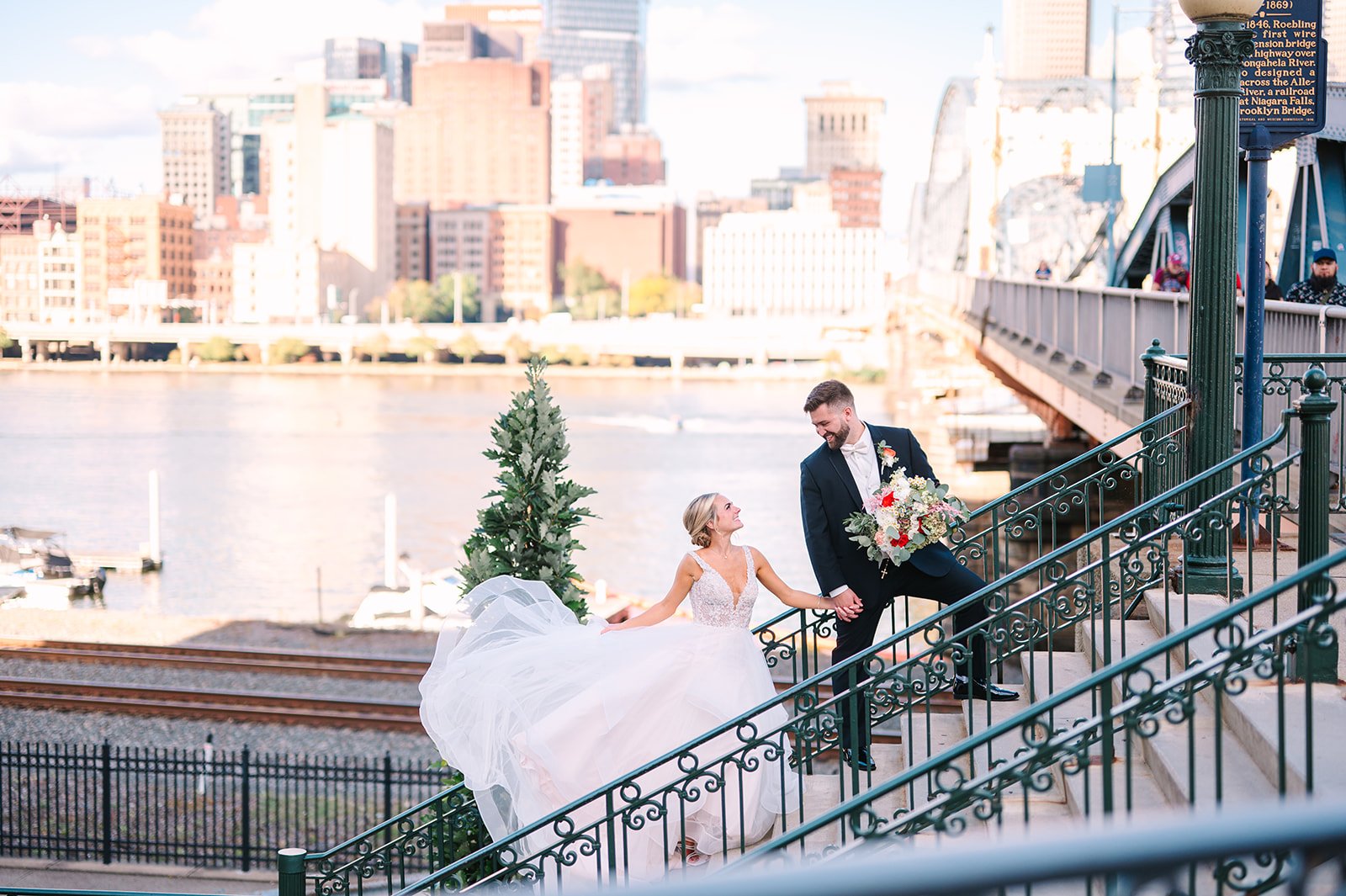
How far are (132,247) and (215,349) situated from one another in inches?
1159

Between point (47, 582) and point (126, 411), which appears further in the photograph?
point (126, 411)

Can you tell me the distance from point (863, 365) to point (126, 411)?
6162 cm

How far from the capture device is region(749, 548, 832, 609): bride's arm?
22.5 ft

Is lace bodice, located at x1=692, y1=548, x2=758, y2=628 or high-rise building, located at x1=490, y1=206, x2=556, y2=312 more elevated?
high-rise building, located at x1=490, y1=206, x2=556, y2=312

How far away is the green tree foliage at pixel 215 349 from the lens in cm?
13200

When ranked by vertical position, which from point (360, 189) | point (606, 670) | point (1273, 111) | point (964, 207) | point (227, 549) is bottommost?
point (227, 549)

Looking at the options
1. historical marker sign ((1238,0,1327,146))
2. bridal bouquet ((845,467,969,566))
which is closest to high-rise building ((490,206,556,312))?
historical marker sign ((1238,0,1327,146))

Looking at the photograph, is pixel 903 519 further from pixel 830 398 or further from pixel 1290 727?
pixel 1290 727

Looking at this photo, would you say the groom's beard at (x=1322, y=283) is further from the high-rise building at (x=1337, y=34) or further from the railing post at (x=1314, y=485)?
the high-rise building at (x=1337, y=34)

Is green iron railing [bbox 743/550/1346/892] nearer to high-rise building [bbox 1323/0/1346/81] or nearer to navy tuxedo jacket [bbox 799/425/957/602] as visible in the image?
navy tuxedo jacket [bbox 799/425/957/602]

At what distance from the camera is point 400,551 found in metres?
48.6

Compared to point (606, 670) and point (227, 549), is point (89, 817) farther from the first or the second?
point (227, 549)

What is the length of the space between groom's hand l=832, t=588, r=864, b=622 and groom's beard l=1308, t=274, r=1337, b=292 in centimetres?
650

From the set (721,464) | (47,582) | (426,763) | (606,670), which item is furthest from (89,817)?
(721,464)
